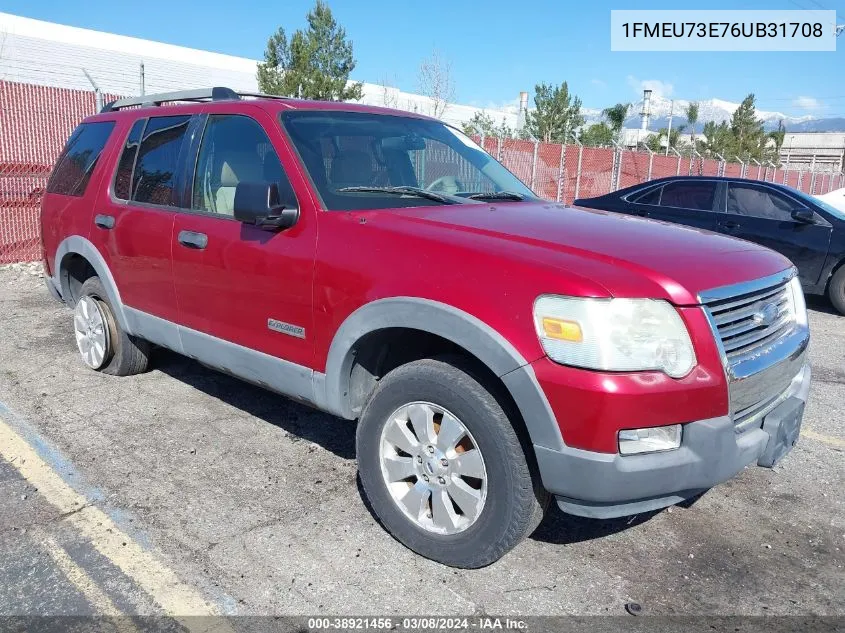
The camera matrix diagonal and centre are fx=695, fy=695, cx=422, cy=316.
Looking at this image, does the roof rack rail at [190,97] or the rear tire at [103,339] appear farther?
the rear tire at [103,339]

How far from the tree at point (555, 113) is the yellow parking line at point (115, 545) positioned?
35.0 m

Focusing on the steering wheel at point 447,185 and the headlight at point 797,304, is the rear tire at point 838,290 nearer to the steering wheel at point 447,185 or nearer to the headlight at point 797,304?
the headlight at point 797,304

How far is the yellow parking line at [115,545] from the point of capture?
8.52 ft

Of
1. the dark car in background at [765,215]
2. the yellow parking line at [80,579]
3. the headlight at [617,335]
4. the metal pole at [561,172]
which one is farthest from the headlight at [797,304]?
the metal pole at [561,172]

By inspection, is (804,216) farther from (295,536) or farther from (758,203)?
(295,536)

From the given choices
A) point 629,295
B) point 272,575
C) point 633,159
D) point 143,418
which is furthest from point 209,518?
point 633,159

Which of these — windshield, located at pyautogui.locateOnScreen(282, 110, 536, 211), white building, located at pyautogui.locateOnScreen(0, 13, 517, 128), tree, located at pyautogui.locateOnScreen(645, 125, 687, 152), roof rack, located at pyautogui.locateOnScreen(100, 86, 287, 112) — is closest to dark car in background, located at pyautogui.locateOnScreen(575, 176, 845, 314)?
windshield, located at pyautogui.locateOnScreen(282, 110, 536, 211)

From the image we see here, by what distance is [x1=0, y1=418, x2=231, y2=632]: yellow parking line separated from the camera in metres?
2.60

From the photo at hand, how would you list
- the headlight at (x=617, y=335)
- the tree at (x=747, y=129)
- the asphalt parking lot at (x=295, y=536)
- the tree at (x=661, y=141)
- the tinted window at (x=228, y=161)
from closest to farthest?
the headlight at (x=617, y=335), the asphalt parking lot at (x=295, y=536), the tinted window at (x=228, y=161), the tree at (x=747, y=129), the tree at (x=661, y=141)

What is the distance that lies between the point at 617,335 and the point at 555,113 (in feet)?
120

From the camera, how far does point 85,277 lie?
531 cm

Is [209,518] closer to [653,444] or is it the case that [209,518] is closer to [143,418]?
[143,418]

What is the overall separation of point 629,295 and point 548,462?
65cm

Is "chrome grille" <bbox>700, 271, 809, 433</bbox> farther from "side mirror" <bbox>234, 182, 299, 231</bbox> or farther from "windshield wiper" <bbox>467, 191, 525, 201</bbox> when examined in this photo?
"side mirror" <bbox>234, 182, 299, 231</bbox>
